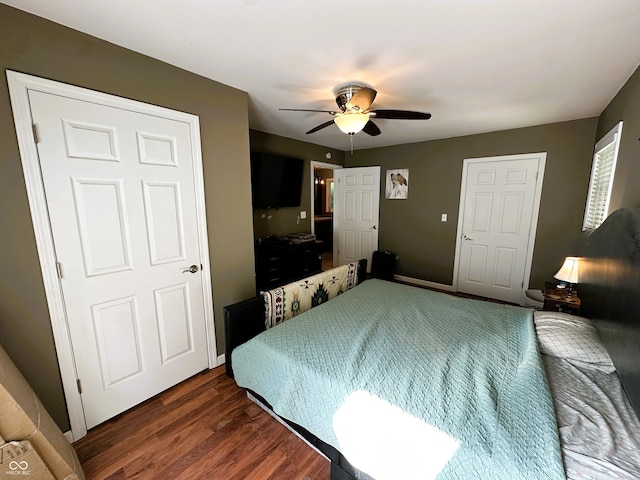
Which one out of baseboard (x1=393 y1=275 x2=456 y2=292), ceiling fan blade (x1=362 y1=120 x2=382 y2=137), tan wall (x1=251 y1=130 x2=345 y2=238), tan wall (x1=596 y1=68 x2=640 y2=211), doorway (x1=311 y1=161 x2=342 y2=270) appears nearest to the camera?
tan wall (x1=596 y1=68 x2=640 y2=211)

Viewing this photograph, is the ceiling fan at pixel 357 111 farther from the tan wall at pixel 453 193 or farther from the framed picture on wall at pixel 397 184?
the framed picture on wall at pixel 397 184

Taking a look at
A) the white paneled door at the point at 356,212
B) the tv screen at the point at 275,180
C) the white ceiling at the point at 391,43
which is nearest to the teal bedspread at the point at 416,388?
the white ceiling at the point at 391,43

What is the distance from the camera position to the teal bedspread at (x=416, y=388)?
958 mm

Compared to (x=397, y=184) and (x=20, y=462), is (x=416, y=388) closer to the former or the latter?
(x=20, y=462)

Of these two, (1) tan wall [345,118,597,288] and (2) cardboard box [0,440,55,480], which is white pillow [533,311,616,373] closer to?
(1) tan wall [345,118,597,288]

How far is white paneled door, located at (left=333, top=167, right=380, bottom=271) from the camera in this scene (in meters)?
4.71

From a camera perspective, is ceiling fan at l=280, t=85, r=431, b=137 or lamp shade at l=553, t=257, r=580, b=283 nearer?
ceiling fan at l=280, t=85, r=431, b=137

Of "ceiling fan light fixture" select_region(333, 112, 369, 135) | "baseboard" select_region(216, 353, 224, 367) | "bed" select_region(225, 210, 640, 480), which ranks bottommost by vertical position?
"baseboard" select_region(216, 353, 224, 367)

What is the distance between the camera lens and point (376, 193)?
4.66 metres

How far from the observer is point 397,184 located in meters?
4.42

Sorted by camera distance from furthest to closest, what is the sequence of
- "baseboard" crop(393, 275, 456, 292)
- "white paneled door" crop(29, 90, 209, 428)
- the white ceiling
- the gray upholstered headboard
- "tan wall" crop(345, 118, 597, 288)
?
"baseboard" crop(393, 275, 456, 292), "tan wall" crop(345, 118, 597, 288), "white paneled door" crop(29, 90, 209, 428), the white ceiling, the gray upholstered headboard

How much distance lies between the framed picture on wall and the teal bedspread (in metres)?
2.75

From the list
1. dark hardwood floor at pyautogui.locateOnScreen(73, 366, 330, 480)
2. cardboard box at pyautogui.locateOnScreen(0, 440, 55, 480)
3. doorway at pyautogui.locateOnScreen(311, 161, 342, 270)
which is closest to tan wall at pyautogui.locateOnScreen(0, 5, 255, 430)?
dark hardwood floor at pyautogui.locateOnScreen(73, 366, 330, 480)

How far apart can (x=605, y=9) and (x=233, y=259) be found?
9.03ft
